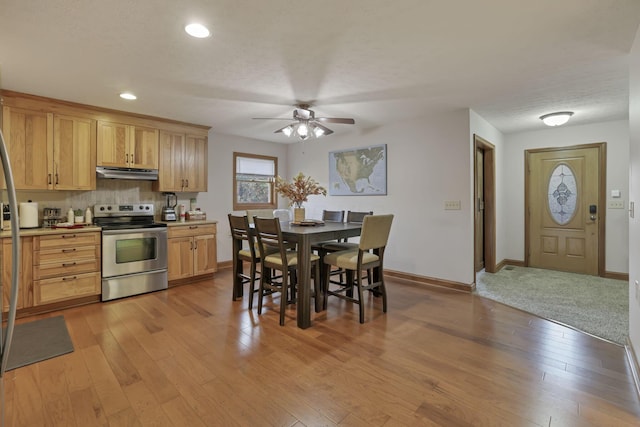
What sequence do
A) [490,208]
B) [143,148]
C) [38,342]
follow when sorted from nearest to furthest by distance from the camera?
[38,342]
[143,148]
[490,208]

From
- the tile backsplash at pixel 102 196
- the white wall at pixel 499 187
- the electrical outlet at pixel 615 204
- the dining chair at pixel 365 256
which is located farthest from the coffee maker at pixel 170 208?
the electrical outlet at pixel 615 204

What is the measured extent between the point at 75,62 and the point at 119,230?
6.06 ft

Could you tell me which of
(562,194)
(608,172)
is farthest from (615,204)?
(562,194)

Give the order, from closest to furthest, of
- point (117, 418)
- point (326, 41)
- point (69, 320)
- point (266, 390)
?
1. point (117, 418)
2. point (266, 390)
3. point (326, 41)
4. point (69, 320)

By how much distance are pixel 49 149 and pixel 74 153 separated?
0.23 metres

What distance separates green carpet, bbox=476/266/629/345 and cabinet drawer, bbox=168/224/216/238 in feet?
12.1

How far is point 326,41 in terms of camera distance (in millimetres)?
2363

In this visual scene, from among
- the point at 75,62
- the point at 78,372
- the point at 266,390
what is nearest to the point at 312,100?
the point at 75,62

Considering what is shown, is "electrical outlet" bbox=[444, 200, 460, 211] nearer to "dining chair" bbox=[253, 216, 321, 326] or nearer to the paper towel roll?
"dining chair" bbox=[253, 216, 321, 326]

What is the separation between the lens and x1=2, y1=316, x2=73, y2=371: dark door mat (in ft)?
7.89

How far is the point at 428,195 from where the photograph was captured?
446 centimetres

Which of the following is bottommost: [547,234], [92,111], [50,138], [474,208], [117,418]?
[117,418]

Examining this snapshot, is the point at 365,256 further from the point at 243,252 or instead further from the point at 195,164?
the point at 195,164

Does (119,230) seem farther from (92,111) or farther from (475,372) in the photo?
(475,372)
